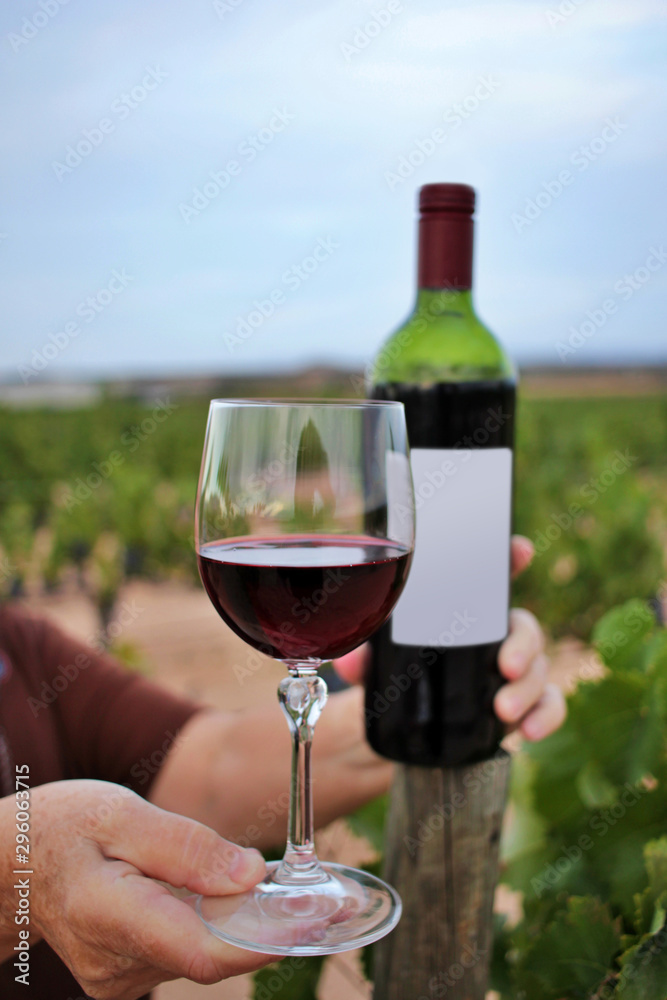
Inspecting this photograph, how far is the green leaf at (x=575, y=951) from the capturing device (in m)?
1.11

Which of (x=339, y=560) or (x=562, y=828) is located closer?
(x=339, y=560)

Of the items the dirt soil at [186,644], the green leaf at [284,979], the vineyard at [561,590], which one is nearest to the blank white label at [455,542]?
the vineyard at [561,590]

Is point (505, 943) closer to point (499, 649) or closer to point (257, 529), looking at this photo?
point (499, 649)

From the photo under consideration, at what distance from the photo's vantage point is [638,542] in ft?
20.7

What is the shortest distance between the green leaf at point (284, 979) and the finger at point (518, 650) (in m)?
0.57

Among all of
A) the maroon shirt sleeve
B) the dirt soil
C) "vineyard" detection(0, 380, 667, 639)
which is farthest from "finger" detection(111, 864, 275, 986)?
"vineyard" detection(0, 380, 667, 639)

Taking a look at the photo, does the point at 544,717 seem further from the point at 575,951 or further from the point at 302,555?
the point at 302,555

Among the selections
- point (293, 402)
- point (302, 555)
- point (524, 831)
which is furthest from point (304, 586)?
point (524, 831)

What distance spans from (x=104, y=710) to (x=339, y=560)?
3.72 feet

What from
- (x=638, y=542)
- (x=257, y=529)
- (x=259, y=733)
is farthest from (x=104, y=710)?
(x=638, y=542)

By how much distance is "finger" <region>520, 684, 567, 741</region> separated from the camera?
140cm

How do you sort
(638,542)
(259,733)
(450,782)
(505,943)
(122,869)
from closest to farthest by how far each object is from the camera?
(122,869), (450,782), (505,943), (259,733), (638,542)

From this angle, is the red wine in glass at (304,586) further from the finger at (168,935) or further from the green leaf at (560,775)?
the green leaf at (560,775)

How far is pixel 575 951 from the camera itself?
44.3 inches
